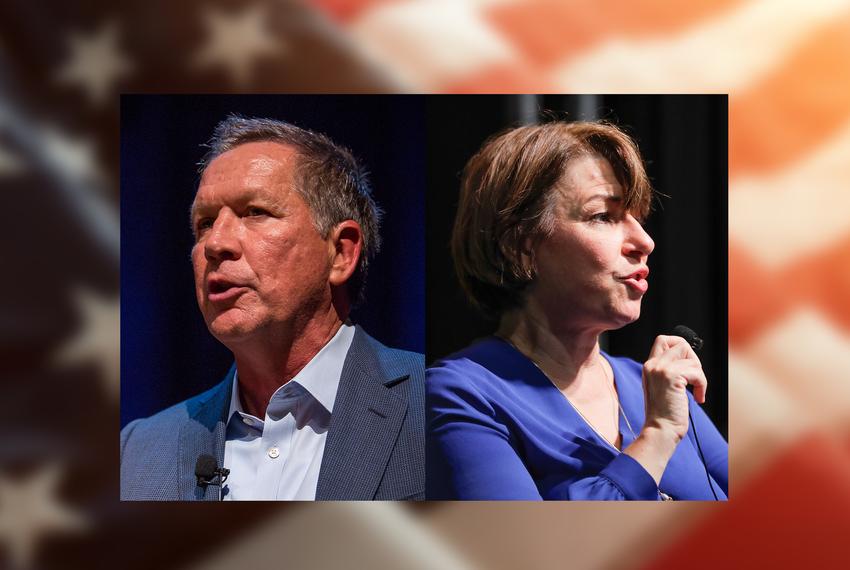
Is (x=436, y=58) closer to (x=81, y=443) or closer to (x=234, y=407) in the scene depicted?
(x=234, y=407)

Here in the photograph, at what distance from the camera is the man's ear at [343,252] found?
3465 millimetres

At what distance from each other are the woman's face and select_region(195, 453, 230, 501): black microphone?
1166mm

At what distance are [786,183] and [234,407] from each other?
1984 millimetres

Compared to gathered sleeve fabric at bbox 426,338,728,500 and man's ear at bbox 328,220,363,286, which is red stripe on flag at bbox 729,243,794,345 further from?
man's ear at bbox 328,220,363,286

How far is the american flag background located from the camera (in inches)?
139

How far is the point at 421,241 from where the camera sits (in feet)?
11.4

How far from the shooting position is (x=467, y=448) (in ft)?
11.3

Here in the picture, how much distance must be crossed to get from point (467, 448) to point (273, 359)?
27.5 inches

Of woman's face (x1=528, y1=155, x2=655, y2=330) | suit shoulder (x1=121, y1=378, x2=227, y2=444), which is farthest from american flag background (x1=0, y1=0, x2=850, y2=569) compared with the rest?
woman's face (x1=528, y1=155, x2=655, y2=330)

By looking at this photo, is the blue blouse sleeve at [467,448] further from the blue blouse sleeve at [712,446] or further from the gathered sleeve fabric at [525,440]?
the blue blouse sleeve at [712,446]

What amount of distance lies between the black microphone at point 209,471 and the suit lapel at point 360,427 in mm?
321

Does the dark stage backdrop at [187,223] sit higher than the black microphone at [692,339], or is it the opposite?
the dark stage backdrop at [187,223]

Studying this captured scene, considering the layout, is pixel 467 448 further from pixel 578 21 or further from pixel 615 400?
pixel 578 21

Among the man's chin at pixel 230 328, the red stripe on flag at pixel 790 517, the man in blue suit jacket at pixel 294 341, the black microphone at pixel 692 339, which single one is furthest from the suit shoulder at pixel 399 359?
the red stripe on flag at pixel 790 517
